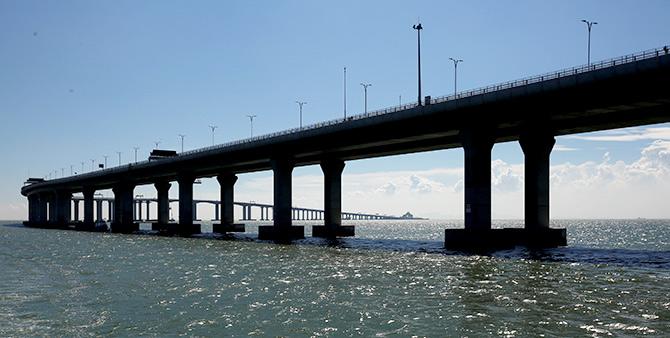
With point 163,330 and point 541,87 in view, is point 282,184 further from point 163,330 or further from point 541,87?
point 163,330

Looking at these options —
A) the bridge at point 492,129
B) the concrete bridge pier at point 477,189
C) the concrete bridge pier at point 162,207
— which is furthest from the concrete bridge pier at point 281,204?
the concrete bridge pier at point 162,207

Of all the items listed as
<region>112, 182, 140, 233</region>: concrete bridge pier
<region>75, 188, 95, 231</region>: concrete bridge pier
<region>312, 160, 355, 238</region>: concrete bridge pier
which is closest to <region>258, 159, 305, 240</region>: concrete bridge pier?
<region>312, 160, 355, 238</region>: concrete bridge pier

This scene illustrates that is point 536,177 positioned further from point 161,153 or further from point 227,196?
point 161,153

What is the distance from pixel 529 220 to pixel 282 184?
41331mm

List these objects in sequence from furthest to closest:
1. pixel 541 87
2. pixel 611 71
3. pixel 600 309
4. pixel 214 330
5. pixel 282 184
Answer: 1. pixel 282 184
2. pixel 541 87
3. pixel 611 71
4. pixel 600 309
5. pixel 214 330

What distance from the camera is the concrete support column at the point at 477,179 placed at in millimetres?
69500

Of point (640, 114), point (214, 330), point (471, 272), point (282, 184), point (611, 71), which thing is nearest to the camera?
point (214, 330)

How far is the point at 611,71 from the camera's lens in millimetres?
54375

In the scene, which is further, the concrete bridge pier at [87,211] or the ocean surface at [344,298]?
the concrete bridge pier at [87,211]

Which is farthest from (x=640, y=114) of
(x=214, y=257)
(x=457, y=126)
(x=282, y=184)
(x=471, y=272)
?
(x=282, y=184)

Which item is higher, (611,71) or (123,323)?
(611,71)

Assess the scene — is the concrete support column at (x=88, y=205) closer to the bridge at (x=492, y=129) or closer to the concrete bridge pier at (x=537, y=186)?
the bridge at (x=492, y=129)

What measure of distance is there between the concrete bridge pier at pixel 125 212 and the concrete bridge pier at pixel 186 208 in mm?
26239

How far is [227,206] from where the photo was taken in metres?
140
